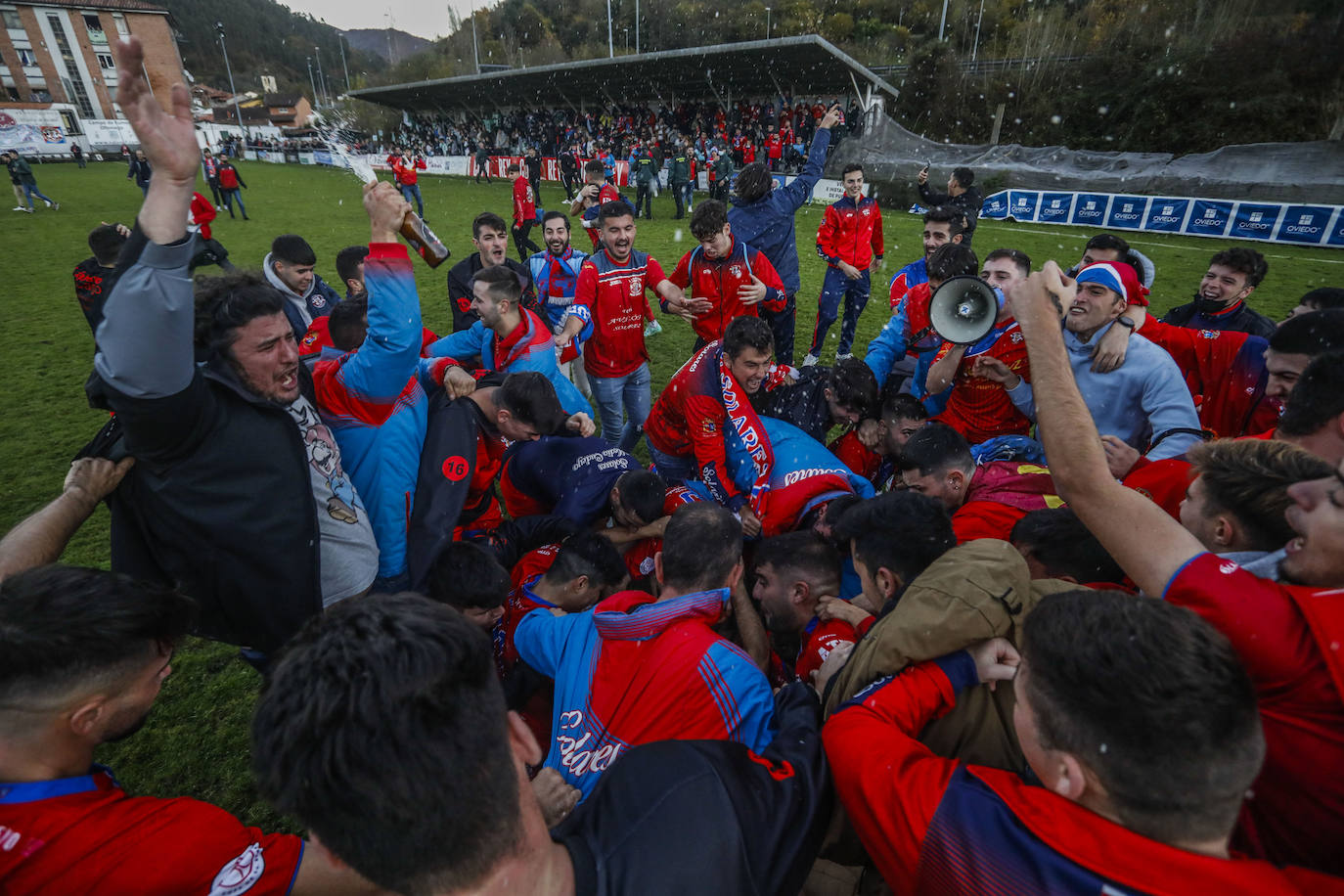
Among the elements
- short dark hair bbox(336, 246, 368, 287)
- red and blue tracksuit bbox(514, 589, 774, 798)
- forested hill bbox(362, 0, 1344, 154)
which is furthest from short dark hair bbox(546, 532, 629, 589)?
forested hill bbox(362, 0, 1344, 154)

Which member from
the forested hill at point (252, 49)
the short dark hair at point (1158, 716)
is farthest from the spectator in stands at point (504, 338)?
the forested hill at point (252, 49)

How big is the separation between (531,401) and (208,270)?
12.1 m

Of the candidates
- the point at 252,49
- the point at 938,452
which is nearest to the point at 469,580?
the point at 938,452

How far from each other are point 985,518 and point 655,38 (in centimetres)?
5400

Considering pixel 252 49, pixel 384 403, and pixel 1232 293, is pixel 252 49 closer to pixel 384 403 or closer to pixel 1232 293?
pixel 384 403

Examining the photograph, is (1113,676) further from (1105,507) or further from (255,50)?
(255,50)

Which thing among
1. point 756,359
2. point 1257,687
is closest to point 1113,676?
point 1257,687

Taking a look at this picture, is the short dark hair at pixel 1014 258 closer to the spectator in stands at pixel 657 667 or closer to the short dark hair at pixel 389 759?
the spectator in stands at pixel 657 667

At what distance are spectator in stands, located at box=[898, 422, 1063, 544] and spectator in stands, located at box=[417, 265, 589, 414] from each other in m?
2.21

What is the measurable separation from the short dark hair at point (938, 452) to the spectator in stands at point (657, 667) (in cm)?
125

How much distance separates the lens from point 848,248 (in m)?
7.45

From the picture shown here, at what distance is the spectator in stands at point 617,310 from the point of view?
5.03 metres

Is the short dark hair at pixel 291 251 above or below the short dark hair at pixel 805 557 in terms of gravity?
above

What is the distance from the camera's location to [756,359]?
144 inches
